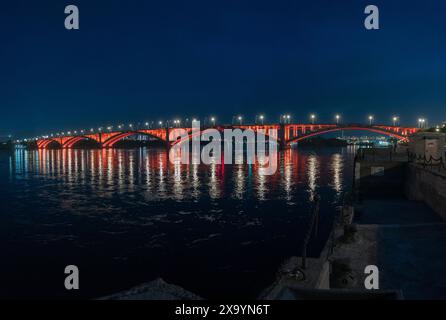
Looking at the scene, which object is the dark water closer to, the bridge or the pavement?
the pavement

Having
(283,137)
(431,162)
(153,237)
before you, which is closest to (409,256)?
(153,237)

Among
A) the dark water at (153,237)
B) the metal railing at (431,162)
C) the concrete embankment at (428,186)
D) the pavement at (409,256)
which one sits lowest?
the dark water at (153,237)

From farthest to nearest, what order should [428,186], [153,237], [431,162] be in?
[431,162] < [428,186] < [153,237]

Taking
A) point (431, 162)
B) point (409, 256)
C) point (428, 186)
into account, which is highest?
point (431, 162)

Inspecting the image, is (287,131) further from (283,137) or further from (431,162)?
(431,162)

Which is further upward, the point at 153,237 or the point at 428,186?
the point at 428,186

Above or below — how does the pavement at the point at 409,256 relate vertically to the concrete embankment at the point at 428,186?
below

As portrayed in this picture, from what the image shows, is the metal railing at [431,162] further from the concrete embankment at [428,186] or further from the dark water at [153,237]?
the dark water at [153,237]

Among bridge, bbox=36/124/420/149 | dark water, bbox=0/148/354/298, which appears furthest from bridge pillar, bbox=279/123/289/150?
dark water, bbox=0/148/354/298

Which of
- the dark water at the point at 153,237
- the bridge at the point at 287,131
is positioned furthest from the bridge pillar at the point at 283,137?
the dark water at the point at 153,237

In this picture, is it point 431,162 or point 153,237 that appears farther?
point 431,162

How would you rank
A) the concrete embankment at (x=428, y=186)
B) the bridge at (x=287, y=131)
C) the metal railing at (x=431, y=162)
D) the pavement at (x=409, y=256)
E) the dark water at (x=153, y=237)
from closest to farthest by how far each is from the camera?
the pavement at (x=409, y=256), the dark water at (x=153, y=237), the concrete embankment at (x=428, y=186), the metal railing at (x=431, y=162), the bridge at (x=287, y=131)
